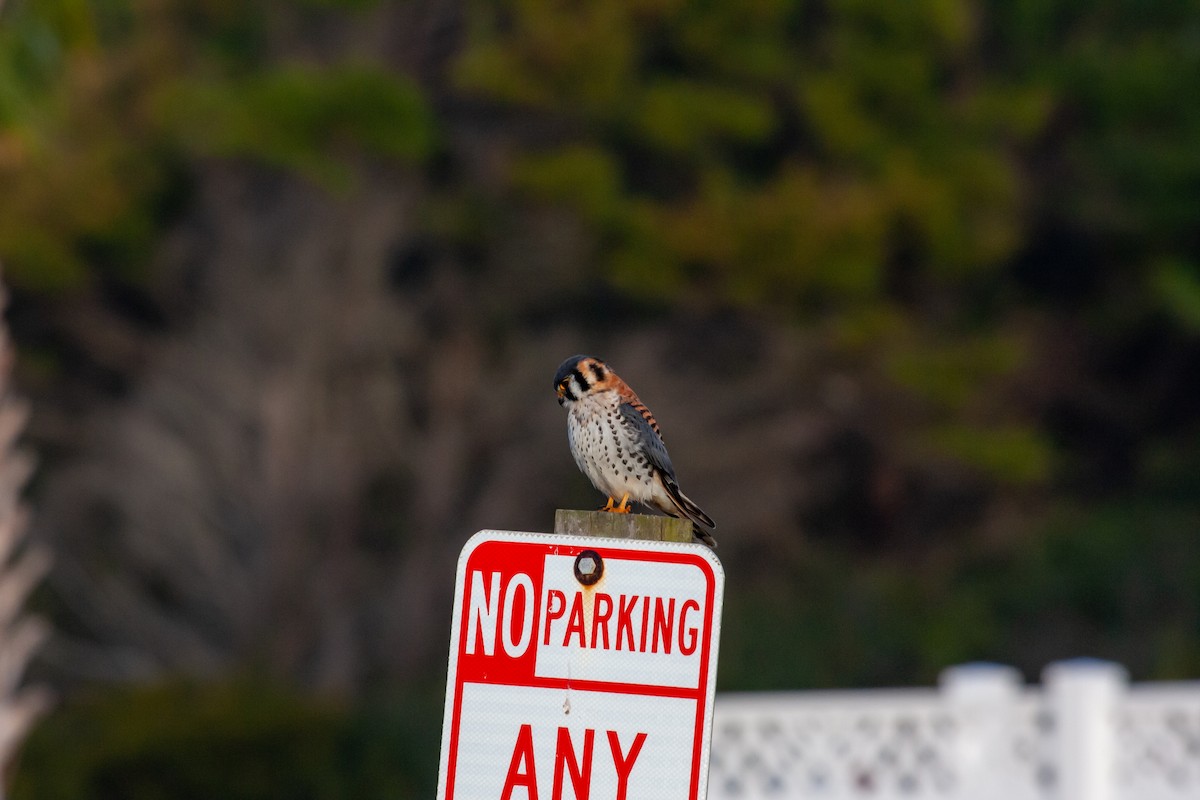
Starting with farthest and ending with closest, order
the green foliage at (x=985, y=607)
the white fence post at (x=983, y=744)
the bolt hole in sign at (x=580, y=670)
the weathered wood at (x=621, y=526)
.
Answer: the green foliage at (x=985, y=607)
the white fence post at (x=983, y=744)
the weathered wood at (x=621, y=526)
the bolt hole in sign at (x=580, y=670)

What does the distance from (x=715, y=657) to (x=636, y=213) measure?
1034 centimetres

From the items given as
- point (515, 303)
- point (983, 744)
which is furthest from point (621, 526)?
point (515, 303)

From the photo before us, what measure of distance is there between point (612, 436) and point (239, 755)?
21.6ft

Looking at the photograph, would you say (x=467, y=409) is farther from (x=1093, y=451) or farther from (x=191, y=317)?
(x=1093, y=451)

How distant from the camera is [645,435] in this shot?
2424mm

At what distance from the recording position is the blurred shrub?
838cm

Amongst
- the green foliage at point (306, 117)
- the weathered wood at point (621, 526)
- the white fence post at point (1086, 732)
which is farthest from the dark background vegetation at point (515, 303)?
the weathered wood at point (621, 526)

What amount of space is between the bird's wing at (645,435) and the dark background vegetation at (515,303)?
887 centimetres

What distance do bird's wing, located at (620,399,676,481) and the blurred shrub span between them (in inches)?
239

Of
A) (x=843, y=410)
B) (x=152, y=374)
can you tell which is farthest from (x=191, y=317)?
(x=843, y=410)

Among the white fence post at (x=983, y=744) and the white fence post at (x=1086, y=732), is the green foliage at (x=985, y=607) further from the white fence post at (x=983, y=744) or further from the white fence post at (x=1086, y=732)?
the white fence post at (x=1086, y=732)

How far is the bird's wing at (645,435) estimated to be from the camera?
2420mm

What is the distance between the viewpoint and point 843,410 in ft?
43.7

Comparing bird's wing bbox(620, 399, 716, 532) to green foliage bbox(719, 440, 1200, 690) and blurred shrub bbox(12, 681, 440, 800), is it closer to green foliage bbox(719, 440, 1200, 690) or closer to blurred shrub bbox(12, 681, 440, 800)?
blurred shrub bbox(12, 681, 440, 800)
